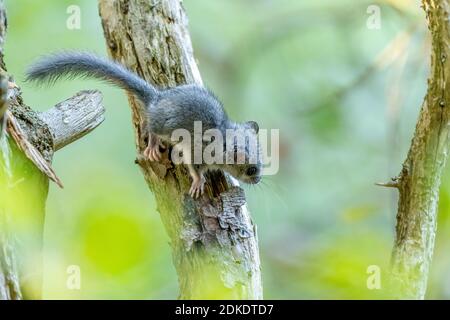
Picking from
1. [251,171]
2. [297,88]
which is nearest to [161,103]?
[251,171]

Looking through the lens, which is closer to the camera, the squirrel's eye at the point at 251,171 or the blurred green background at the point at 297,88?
the squirrel's eye at the point at 251,171

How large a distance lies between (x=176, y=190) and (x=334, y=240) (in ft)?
4.76

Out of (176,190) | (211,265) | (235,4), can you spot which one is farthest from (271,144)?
(235,4)

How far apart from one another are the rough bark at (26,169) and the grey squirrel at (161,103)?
0.86ft

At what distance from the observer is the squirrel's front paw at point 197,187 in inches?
89.5

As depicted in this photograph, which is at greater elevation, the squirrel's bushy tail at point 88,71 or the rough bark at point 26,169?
the squirrel's bushy tail at point 88,71

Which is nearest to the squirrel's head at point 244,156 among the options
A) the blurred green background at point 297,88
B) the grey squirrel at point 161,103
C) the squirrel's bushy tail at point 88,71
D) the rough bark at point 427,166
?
the grey squirrel at point 161,103

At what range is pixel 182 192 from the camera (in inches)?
91.9

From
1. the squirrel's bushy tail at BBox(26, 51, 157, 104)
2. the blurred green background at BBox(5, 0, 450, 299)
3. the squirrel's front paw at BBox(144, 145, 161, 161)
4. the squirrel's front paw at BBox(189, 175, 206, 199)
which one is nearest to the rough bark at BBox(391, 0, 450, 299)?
the blurred green background at BBox(5, 0, 450, 299)

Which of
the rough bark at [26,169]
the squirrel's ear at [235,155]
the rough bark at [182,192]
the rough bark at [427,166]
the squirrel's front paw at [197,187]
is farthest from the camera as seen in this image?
the squirrel's ear at [235,155]

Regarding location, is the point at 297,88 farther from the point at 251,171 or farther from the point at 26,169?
the point at 26,169

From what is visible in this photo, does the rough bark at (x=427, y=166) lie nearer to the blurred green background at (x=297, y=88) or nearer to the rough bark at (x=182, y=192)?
the blurred green background at (x=297, y=88)

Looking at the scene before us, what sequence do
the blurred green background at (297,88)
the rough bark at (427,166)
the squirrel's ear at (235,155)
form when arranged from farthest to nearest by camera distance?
the blurred green background at (297,88) → the squirrel's ear at (235,155) → the rough bark at (427,166)

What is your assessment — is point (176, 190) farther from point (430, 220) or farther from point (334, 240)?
point (334, 240)
